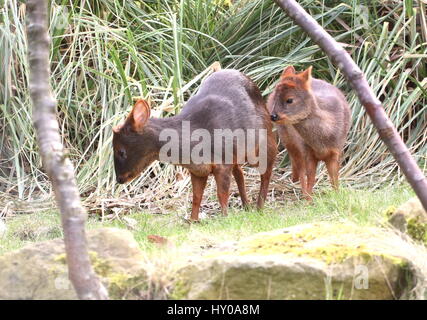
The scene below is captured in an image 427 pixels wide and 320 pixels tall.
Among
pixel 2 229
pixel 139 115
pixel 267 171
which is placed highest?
pixel 139 115

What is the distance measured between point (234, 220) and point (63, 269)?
91.7 inches

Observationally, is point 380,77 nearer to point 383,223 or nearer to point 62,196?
point 383,223

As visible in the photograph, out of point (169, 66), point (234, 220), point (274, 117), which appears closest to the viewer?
point (234, 220)

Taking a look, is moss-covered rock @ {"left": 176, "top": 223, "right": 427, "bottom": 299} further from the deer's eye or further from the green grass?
the deer's eye

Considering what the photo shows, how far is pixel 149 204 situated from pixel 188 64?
1.81m

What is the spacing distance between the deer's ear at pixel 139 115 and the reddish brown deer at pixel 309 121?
1.03 m

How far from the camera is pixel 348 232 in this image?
3953 millimetres

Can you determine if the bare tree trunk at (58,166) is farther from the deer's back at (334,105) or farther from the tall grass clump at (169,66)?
the tall grass clump at (169,66)

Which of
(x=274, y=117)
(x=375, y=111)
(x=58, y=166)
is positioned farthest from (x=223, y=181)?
(x=58, y=166)

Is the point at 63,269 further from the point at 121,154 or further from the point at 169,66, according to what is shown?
the point at 169,66

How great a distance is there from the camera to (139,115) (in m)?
6.30

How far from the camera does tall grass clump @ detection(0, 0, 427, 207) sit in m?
7.73

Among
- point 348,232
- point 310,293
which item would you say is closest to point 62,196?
point 310,293

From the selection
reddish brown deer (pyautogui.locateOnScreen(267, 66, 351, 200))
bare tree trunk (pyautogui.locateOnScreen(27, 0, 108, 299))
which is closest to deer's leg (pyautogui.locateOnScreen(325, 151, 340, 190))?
reddish brown deer (pyautogui.locateOnScreen(267, 66, 351, 200))
